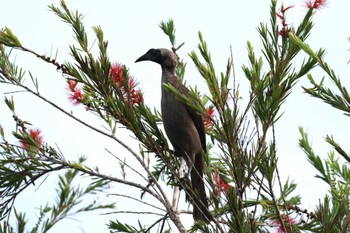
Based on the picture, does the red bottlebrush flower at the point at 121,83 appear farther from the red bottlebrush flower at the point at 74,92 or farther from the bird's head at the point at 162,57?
the bird's head at the point at 162,57

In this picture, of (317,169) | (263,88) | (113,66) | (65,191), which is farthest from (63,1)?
(65,191)

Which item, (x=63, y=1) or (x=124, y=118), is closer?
(x=124, y=118)

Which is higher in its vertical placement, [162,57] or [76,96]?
[162,57]

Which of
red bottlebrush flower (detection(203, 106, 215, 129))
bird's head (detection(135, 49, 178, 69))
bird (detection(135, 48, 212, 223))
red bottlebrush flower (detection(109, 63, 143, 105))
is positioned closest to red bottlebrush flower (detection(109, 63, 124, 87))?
red bottlebrush flower (detection(109, 63, 143, 105))

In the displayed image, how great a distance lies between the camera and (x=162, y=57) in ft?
→ 17.2

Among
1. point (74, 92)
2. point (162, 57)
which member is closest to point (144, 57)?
A: point (162, 57)

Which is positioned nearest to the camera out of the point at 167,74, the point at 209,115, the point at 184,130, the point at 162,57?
the point at 209,115

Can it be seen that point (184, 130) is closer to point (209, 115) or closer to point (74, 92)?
point (74, 92)

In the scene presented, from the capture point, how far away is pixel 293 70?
7.34ft

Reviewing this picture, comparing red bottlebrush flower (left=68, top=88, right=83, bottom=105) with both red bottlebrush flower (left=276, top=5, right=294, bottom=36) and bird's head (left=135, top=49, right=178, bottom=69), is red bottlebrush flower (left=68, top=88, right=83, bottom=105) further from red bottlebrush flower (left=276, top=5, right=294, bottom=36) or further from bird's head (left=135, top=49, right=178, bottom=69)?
bird's head (left=135, top=49, right=178, bottom=69)

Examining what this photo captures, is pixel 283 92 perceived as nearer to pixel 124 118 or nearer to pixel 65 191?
pixel 124 118

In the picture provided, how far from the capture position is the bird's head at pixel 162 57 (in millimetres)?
5195

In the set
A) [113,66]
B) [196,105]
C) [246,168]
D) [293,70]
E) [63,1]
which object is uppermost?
[63,1]

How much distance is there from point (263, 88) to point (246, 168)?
299mm
